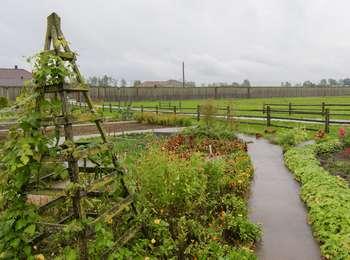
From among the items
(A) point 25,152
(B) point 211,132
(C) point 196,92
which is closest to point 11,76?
(C) point 196,92

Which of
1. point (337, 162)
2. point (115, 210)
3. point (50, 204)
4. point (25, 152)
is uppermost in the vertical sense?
point (25, 152)

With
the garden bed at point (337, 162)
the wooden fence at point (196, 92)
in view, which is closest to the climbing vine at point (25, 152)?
the garden bed at point (337, 162)

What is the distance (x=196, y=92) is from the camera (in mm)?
53000

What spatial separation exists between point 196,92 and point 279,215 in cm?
4687

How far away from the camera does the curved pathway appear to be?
522 centimetres

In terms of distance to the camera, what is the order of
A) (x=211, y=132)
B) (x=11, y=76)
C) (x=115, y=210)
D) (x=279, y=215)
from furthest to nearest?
(x=11, y=76) < (x=211, y=132) < (x=279, y=215) < (x=115, y=210)

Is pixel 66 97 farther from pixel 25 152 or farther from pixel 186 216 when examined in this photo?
pixel 186 216

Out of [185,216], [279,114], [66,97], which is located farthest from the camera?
[279,114]

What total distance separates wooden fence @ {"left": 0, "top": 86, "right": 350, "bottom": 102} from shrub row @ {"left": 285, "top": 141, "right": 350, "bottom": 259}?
30759 mm

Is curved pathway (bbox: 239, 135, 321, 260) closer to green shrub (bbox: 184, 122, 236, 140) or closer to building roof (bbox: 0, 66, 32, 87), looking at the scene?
green shrub (bbox: 184, 122, 236, 140)

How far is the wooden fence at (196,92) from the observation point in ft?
144

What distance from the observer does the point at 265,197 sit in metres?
7.65

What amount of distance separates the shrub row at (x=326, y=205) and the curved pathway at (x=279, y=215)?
0.54 ft

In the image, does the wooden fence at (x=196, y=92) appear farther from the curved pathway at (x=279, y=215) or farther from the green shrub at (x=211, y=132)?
the curved pathway at (x=279, y=215)
